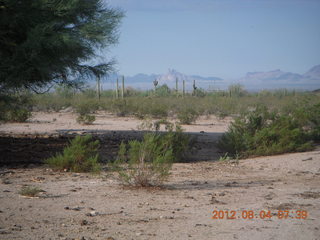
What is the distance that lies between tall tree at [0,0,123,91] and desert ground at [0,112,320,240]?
98.0 inches

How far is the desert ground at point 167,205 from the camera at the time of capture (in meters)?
5.89

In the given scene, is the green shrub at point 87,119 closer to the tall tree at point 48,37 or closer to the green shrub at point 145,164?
the tall tree at point 48,37

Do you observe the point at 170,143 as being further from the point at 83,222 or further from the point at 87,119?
the point at 87,119

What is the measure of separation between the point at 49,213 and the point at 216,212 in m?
2.50

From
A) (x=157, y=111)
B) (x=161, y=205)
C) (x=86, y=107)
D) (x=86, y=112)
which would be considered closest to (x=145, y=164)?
(x=161, y=205)

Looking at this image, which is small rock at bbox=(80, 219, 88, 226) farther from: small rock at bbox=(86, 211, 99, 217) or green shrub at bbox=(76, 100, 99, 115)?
green shrub at bbox=(76, 100, 99, 115)

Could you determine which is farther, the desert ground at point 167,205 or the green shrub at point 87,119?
the green shrub at point 87,119

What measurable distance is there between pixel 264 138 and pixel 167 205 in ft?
21.7

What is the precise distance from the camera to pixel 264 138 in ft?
43.1

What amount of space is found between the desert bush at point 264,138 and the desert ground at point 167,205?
2.10 meters

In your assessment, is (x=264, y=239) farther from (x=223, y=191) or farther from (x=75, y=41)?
(x=75, y=41)

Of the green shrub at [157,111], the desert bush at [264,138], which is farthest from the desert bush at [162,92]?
the desert bush at [264,138]

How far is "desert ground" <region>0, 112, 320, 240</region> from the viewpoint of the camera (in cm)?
589

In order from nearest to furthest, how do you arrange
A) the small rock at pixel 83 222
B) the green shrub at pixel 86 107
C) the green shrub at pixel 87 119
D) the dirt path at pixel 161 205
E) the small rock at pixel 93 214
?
the dirt path at pixel 161 205 → the small rock at pixel 83 222 → the small rock at pixel 93 214 → the green shrub at pixel 87 119 → the green shrub at pixel 86 107
